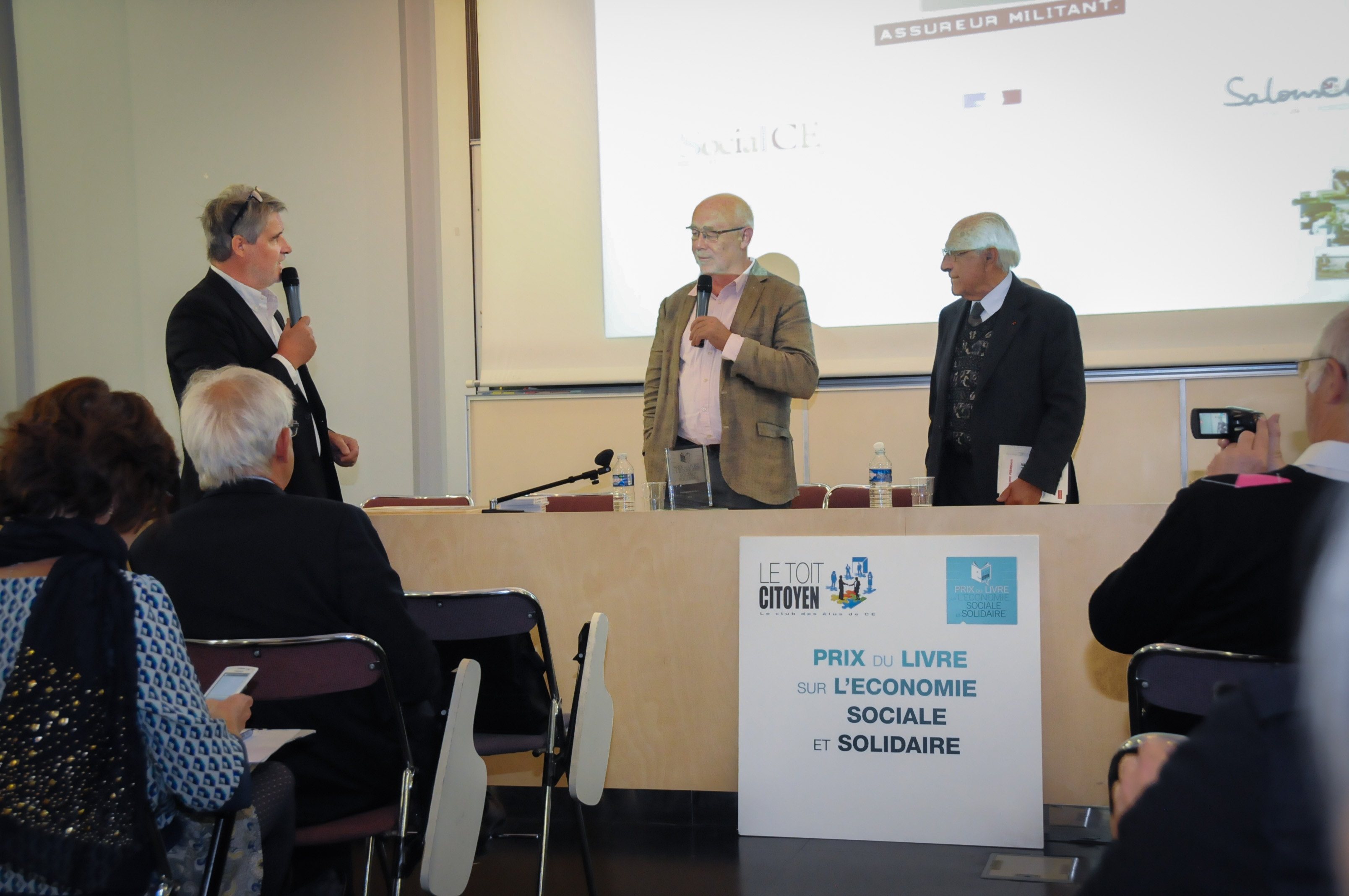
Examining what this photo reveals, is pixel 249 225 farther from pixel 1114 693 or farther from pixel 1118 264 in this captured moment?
pixel 1118 264

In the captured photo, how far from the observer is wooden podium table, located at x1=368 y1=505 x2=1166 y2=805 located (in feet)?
8.30

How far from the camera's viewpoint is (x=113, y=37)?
474 centimetres

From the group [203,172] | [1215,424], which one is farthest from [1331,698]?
[203,172]

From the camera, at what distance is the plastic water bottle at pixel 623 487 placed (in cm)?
300

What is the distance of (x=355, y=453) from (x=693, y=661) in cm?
125

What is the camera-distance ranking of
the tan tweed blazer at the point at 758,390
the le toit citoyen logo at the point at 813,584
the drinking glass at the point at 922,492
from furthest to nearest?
the tan tweed blazer at the point at 758,390 → the drinking glass at the point at 922,492 → the le toit citoyen logo at the point at 813,584

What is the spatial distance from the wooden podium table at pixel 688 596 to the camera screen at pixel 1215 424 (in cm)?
33

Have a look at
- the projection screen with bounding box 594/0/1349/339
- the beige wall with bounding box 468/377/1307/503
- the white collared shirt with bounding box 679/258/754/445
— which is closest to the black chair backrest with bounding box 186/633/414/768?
the white collared shirt with bounding box 679/258/754/445

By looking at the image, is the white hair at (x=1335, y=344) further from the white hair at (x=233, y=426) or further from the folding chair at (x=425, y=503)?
the folding chair at (x=425, y=503)

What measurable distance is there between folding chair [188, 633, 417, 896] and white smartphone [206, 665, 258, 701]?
0.09 m

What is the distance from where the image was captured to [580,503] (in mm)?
3029

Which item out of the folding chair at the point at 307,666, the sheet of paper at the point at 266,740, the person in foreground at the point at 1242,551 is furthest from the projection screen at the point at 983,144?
the sheet of paper at the point at 266,740

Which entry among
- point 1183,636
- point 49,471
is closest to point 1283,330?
point 1183,636

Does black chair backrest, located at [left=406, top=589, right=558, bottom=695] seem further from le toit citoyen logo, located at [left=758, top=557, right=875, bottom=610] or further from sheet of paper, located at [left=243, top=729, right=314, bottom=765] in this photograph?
le toit citoyen logo, located at [left=758, top=557, right=875, bottom=610]
